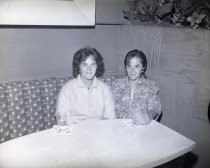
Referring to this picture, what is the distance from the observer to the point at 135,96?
4.35 ft

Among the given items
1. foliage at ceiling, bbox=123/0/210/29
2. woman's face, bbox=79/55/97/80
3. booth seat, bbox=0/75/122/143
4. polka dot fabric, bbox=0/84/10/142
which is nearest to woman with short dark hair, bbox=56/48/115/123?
woman's face, bbox=79/55/97/80

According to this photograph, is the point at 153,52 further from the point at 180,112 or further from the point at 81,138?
the point at 81,138

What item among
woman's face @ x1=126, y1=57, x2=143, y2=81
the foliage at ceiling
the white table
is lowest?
the white table

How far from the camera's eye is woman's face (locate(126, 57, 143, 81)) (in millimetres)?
1277

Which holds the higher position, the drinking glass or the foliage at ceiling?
the foliage at ceiling

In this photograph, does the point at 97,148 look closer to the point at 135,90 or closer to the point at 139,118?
the point at 139,118

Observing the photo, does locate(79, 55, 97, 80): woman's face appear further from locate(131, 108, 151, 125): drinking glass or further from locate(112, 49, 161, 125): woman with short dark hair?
locate(131, 108, 151, 125): drinking glass

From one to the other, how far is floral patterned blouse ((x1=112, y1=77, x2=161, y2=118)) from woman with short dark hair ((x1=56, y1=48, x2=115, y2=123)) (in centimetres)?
6

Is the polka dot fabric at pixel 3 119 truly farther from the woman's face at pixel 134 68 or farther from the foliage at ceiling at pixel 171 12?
the foliage at ceiling at pixel 171 12

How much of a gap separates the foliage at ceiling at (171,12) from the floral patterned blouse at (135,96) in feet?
1.07

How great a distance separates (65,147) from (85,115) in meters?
0.44

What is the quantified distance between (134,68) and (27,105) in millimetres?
551

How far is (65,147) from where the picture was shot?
84 cm

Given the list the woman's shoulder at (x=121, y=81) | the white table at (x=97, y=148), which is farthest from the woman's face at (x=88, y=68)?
the white table at (x=97, y=148)
